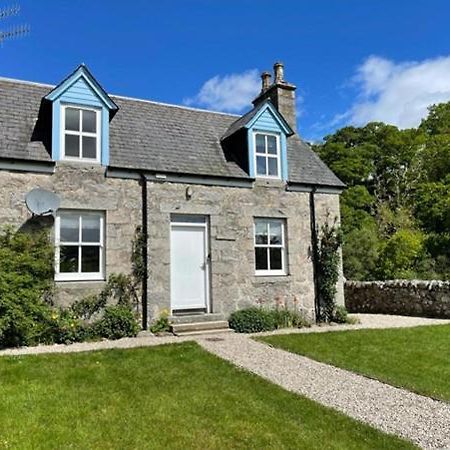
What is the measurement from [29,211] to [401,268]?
19286 mm

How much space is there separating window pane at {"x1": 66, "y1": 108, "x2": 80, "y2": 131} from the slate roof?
1.87 ft

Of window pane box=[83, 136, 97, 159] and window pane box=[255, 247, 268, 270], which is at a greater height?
window pane box=[83, 136, 97, 159]

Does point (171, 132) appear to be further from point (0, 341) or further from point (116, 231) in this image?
point (0, 341)

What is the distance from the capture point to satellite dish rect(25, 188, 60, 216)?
35.0 feet

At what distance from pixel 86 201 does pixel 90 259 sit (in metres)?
1.54

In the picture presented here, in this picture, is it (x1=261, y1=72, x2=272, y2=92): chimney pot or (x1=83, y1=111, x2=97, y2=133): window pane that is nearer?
(x1=83, y1=111, x2=97, y2=133): window pane

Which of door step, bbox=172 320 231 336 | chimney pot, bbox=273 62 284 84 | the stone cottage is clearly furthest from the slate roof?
door step, bbox=172 320 231 336

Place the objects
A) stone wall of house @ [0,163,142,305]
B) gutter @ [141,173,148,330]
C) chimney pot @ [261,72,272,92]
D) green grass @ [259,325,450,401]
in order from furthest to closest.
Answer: chimney pot @ [261,72,272,92] → gutter @ [141,173,148,330] → stone wall of house @ [0,163,142,305] → green grass @ [259,325,450,401]

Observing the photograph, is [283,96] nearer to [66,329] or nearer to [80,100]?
[80,100]

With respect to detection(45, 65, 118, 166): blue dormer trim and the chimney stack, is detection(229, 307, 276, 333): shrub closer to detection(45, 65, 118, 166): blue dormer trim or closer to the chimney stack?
detection(45, 65, 118, 166): blue dormer trim

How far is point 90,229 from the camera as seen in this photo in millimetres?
11758

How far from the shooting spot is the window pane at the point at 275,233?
14.1 metres

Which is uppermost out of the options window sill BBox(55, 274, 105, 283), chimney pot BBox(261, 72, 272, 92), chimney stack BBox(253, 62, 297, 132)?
chimney pot BBox(261, 72, 272, 92)

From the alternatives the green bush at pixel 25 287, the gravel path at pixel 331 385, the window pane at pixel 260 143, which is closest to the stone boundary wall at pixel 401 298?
the window pane at pixel 260 143
